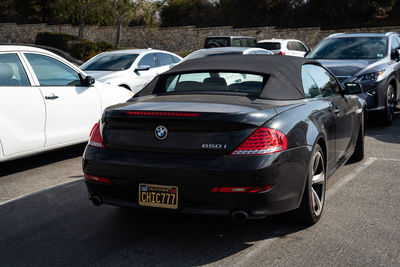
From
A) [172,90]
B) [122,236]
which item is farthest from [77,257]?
[172,90]

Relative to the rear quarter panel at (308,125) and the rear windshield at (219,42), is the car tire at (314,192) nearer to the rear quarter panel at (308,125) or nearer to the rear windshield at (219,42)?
the rear quarter panel at (308,125)

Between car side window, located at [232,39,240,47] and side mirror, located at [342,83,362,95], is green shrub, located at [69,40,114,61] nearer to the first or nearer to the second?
car side window, located at [232,39,240,47]

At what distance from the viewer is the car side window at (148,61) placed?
13.4 m

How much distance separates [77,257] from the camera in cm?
399

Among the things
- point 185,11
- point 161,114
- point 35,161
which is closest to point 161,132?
point 161,114

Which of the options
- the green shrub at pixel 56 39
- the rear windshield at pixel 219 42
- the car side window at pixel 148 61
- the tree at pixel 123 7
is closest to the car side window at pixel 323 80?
the car side window at pixel 148 61

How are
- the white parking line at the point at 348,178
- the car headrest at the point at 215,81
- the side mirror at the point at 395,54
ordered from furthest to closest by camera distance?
1. the side mirror at the point at 395,54
2. the white parking line at the point at 348,178
3. the car headrest at the point at 215,81

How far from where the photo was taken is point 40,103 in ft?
23.1

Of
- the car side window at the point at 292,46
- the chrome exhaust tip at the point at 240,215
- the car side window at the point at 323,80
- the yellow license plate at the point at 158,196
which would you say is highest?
the car side window at the point at 323,80

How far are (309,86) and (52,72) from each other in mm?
3874

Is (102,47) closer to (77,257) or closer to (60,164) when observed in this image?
(60,164)

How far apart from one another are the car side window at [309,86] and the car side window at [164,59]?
29.4 ft

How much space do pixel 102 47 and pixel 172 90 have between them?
106ft

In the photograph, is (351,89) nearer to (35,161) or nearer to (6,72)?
(6,72)
